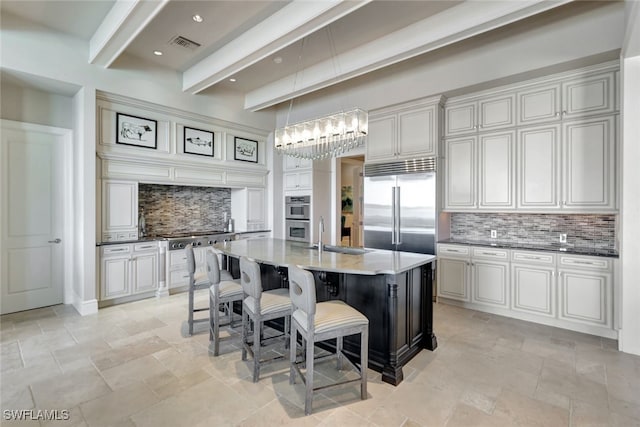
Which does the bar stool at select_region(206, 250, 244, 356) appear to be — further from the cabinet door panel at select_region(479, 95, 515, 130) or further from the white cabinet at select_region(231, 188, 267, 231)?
the cabinet door panel at select_region(479, 95, 515, 130)

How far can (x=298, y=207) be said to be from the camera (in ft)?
20.2

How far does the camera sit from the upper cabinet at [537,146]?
331cm

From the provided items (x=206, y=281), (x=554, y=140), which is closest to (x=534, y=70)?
(x=554, y=140)

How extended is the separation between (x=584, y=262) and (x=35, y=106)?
267 inches

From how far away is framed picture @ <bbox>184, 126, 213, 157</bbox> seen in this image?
507 centimetres

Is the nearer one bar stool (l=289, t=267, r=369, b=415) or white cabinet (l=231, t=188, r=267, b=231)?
bar stool (l=289, t=267, r=369, b=415)

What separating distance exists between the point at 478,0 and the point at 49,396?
478cm

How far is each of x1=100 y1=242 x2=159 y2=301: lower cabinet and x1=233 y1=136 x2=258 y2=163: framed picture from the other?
7.17ft

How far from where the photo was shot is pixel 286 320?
111 inches

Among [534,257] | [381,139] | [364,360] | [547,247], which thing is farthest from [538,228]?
[364,360]

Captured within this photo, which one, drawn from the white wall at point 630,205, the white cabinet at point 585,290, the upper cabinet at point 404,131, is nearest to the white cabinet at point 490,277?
the white cabinet at point 585,290

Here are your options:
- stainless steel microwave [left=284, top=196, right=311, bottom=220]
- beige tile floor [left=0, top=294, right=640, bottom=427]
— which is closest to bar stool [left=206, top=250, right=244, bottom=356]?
beige tile floor [left=0, top=294, right=640, bottom=427]

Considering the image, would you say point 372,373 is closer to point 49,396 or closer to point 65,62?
point 49,396

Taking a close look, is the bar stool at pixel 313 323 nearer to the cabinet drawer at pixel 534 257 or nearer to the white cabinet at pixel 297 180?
the cabinet drawer at pixel 534 257
